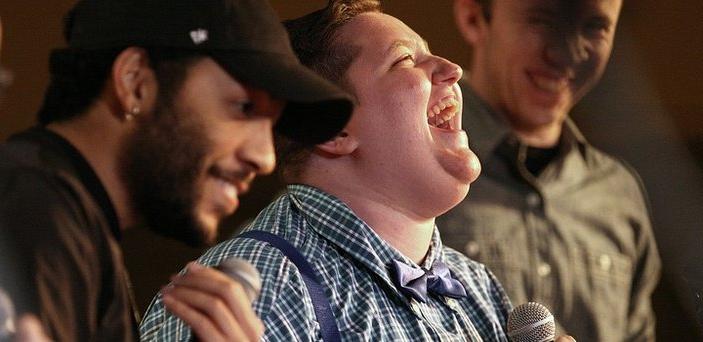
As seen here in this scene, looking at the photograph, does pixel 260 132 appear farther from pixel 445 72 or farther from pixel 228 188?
pixel 445 72

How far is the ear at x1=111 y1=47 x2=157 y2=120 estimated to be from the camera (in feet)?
4.53

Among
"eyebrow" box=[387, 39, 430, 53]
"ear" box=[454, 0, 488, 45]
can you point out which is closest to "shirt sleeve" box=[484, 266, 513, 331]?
"eyebrow" box=[387, 39, 430, 53]

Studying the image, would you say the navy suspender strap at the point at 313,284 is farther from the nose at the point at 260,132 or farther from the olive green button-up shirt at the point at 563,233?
the olive green button-up shirt at the point at 563,233

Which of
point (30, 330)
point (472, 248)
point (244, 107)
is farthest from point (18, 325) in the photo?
point (472, 248)

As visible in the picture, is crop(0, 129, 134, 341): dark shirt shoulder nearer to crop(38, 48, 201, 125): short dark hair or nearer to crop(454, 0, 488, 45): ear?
crop(38, 48, 201, 125): short dark hair

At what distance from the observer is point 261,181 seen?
1828 millimetres

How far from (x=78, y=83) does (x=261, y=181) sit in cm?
48

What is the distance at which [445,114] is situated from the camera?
71.5 inches

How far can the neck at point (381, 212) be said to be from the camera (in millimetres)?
1749

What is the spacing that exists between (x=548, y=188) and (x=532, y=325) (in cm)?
58

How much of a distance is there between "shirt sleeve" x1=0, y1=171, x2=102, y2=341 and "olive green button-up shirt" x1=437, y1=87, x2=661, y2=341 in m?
0.87

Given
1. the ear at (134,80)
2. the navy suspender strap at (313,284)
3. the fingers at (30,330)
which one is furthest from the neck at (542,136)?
the fingers at (30,330)

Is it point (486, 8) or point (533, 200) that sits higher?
point (486, 8)

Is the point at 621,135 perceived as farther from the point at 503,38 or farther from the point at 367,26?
the point at 367,26
